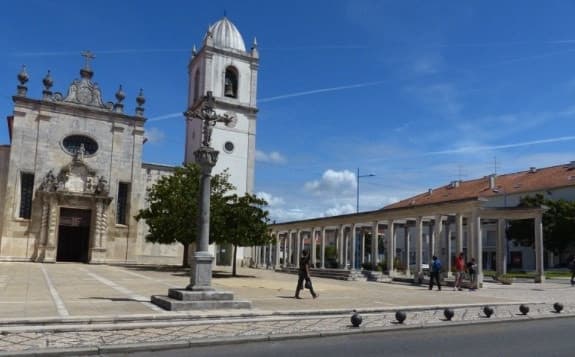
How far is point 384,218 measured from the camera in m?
32.3

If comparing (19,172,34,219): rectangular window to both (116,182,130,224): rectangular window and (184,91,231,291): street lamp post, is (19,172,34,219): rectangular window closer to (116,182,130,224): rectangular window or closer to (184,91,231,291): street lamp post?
(116,182,130,224): rectangular window

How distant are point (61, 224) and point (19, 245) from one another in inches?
125

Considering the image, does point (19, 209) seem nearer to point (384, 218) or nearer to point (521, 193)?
point (384, 218)

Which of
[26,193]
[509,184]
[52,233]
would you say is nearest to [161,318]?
[52,233]

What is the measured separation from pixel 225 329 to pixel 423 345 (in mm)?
3643

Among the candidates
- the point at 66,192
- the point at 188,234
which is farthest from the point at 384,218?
the point at 66,192

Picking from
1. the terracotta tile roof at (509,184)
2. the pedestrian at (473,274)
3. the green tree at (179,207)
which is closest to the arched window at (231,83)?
the green tree at (179,207)

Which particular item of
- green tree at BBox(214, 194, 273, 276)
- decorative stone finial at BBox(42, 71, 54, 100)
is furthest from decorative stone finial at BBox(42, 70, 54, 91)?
green tree at BBox(214, 194, 273, 276)

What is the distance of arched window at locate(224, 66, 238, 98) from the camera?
45.4m

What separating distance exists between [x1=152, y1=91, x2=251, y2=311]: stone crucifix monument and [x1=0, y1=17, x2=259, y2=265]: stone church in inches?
1077

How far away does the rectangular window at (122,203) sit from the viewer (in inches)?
1619

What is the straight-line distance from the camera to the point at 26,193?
37.8 meters

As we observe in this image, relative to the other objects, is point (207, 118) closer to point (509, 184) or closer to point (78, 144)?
point (78, 144)

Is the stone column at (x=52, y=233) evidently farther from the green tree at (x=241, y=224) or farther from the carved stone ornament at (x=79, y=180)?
the green tree at (x=241, y=224)
